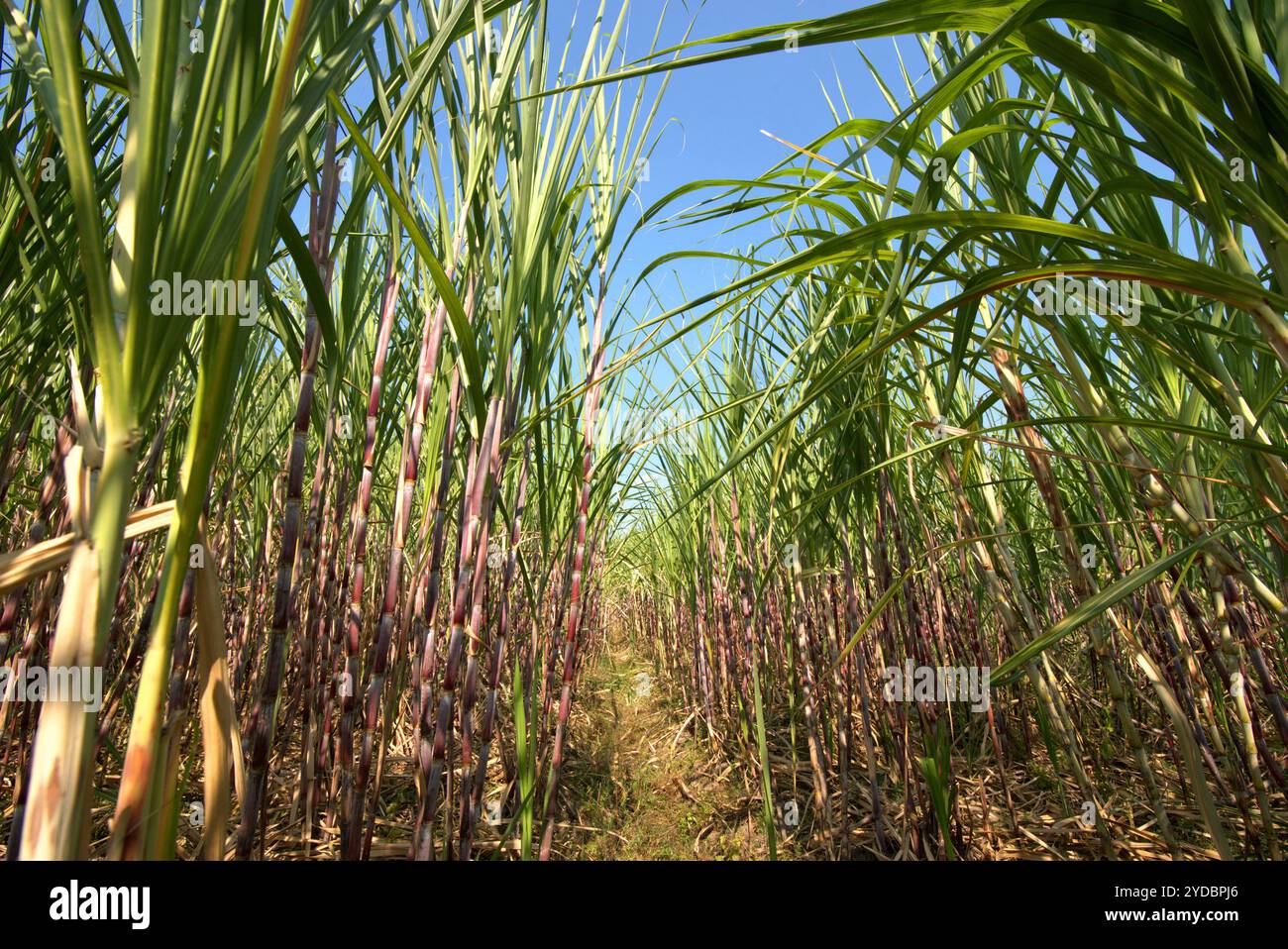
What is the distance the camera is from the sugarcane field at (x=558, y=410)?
34 cm

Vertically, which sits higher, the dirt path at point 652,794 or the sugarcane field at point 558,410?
the sugarcane field at point 558,410

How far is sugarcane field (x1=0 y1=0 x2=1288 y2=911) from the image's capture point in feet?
1.10

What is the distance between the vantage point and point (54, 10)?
12.1 inches

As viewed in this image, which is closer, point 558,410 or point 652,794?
point 558,410

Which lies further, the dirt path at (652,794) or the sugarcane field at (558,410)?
the dirt path at (652,794)

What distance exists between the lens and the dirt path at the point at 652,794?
1.86m

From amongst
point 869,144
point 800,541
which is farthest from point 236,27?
point 800,541

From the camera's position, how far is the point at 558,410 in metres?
1.38

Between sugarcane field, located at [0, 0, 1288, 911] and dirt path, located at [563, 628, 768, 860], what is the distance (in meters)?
0.03

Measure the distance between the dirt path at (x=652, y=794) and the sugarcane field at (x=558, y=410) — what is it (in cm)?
3

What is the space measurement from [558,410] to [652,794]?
1.64m

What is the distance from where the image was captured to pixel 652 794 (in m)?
2.36

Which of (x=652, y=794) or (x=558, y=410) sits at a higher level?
(x=558, y=410)
